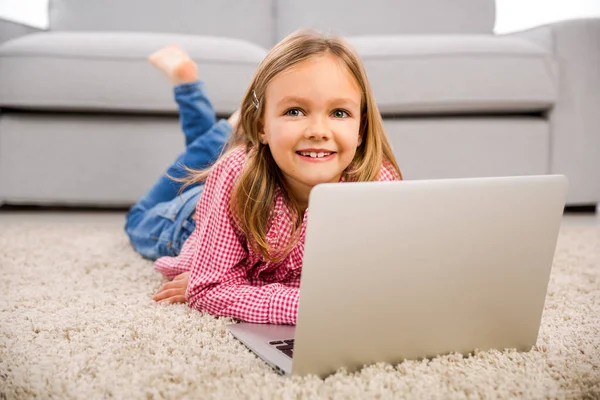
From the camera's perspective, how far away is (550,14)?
9.12 ft

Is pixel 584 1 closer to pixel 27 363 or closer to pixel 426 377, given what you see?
pixel 426 377

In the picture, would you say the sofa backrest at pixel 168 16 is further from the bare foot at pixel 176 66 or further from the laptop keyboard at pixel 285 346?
the laptop keyboard at pixel 285 346

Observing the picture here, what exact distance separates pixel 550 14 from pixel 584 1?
0.16 m

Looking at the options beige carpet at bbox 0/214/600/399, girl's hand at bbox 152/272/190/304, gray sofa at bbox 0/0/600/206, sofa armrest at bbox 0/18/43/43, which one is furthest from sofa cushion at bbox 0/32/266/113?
girl's hand at bbox 152/272/190/304

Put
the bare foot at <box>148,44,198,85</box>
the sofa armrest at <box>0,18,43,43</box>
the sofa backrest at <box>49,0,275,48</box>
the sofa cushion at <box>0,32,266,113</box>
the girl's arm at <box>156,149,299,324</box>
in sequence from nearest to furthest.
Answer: the girl's arm at <box>156,149,299,324</box>, the bare foot at <box>148,44,198,85</box>, the sofa cushion at <box>0,32,266,113</box>, the sofa armrest at <box>0,18,43,43</box>, the sofa backrest at <box>49,0,275,48</box>

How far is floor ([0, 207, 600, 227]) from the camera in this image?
192 centimetres

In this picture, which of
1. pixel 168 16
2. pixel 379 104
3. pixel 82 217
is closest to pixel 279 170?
pixel 379 104

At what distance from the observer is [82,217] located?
1985 mm

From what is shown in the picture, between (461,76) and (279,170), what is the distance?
100 cm

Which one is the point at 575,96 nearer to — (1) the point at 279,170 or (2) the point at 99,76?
(1) the point at 279,170

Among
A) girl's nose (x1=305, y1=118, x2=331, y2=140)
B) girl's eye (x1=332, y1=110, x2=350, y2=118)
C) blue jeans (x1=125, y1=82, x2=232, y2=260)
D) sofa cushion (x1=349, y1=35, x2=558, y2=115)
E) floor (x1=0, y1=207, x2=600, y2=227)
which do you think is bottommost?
floor (x1=0, y1=207, x2=600, y2=227)

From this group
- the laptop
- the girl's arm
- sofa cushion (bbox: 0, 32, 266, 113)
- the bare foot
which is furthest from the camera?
sofa cushion (bbox: 0, 32, 266, 113)

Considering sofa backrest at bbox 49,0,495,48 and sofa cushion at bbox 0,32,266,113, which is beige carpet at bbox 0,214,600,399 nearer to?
sofa cushion at bbox 0,32,266,113

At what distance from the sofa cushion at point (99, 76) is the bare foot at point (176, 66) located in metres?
0.19
